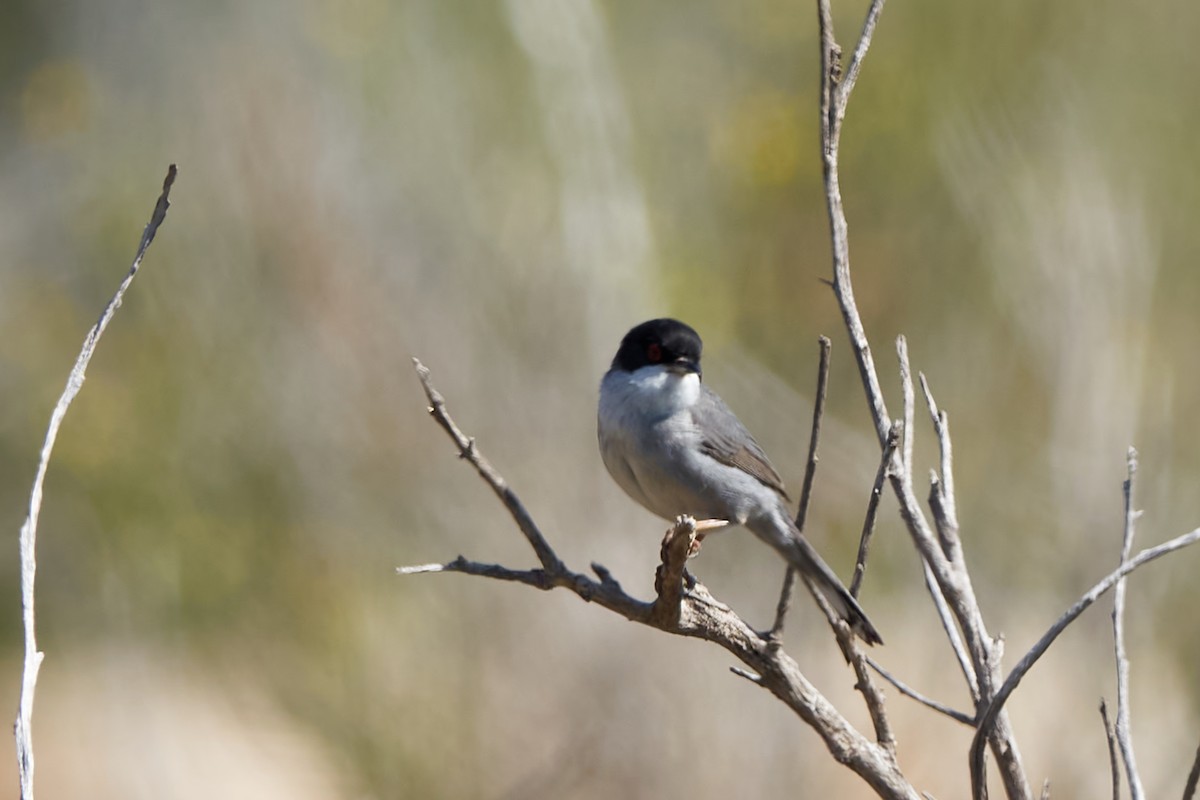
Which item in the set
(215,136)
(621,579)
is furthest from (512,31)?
(621,579)

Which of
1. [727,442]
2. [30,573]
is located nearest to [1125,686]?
[30,573]

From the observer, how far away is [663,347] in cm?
375

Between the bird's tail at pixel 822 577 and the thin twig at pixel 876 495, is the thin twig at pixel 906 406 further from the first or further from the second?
the bird's tail at pixel 822 577

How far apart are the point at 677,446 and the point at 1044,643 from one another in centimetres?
198

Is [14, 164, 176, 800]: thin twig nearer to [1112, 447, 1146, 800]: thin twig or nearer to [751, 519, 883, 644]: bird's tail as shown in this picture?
[1112, 447, 1146, 800]: thin twig

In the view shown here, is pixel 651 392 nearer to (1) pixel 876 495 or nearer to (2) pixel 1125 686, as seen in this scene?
(1) pixel 876 495

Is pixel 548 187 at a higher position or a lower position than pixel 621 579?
higher

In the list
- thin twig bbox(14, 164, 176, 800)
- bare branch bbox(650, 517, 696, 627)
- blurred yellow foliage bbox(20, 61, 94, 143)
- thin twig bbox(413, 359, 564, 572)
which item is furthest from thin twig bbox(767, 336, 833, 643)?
blurred yellow foliage bbox(20, 61, 94, 143)

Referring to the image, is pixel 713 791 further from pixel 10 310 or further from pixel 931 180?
pixel 10 310

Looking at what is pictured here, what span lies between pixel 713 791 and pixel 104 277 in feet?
15.7

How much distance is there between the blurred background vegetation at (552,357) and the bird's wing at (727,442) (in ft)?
4.80

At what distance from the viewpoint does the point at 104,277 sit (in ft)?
24.3

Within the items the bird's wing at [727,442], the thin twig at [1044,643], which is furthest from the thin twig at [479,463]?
the bird's wing at [727,442]

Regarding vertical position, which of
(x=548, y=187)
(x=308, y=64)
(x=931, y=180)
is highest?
(x=308, y=64)
